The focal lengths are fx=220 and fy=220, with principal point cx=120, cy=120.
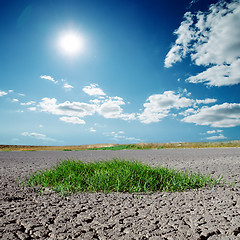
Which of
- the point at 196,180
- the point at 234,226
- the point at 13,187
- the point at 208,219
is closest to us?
the point at 234,226

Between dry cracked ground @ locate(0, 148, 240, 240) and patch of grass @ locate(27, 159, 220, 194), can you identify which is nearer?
dry cracked ground @ locate(0, 148, 240, 240)

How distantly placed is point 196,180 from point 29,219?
8.30ft

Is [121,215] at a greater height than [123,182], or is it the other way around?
[123,182]

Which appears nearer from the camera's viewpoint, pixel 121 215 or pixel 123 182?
pixel 121 215

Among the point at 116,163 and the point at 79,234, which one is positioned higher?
the point at 116,163

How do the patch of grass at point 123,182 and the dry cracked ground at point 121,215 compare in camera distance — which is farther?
the patch of grass at point 123,182

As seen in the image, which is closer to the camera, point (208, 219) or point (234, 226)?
point (234, 226)

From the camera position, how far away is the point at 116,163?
14.4 ft

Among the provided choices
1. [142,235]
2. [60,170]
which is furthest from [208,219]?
[60,170]

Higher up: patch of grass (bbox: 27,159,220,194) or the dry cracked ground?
patch of grass (bbox: 27,159,220,194)

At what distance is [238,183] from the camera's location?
11.5 ft

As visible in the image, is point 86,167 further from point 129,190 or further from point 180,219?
point 180,219

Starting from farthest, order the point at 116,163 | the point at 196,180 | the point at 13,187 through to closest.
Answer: the point at 116,163 → the point at 196,180 → the point at 13,187

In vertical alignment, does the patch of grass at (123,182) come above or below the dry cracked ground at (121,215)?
above
